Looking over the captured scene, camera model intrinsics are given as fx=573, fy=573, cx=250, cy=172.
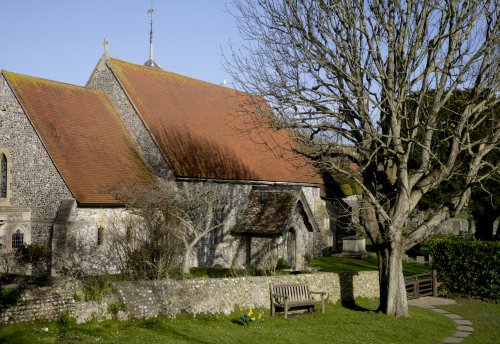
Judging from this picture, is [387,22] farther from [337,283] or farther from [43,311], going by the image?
[43,311]

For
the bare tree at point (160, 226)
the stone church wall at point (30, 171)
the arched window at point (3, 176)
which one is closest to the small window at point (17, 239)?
the stone church wall at point (30, 171)

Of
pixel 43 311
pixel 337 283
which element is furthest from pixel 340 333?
pixel 43 311

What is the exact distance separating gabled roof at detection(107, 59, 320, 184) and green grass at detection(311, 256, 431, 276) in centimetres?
488

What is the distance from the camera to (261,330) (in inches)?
576

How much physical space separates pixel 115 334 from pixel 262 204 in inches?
594

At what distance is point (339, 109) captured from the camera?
56.6 feet

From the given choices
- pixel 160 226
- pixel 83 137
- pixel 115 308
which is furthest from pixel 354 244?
pixel 115 308

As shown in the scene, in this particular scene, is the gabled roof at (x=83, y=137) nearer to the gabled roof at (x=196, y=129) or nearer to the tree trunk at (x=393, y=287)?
the gabled roof at (x=196, y=129)

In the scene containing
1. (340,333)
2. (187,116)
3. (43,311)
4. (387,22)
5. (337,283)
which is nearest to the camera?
(43,311)

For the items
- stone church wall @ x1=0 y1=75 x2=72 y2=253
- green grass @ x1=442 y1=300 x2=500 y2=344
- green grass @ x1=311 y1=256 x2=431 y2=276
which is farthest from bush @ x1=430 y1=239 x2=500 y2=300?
stone church wall @ x1=0 y1=75 x2=72 y2=253

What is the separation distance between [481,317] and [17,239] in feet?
57.8

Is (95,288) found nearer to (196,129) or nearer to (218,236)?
(218,236)

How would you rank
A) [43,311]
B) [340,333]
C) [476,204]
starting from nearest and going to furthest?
1. [43,311]
2. [340,333]
3. [476,204]

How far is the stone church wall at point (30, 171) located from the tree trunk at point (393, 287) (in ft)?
40.5
